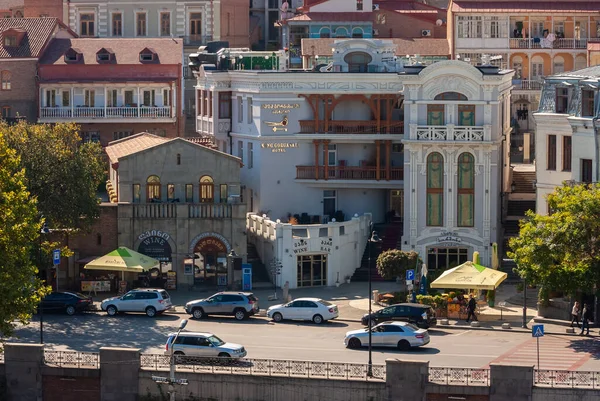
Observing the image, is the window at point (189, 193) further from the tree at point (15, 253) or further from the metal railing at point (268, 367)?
the metal railing at point (268, 367)

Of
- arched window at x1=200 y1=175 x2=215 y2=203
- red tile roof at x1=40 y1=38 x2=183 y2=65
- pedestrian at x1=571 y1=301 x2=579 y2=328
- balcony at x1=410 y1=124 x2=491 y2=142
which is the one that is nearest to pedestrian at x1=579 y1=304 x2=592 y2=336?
pedestrian at x1=571 y1=301 x2=579 y2=328

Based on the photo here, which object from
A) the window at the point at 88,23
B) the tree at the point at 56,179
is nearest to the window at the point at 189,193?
the tree at the point at 56,179

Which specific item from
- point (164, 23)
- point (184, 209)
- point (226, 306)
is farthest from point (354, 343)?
point (164, 23)

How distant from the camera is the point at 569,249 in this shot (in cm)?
9269

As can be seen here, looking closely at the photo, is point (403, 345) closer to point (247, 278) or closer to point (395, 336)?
point (395, 336)

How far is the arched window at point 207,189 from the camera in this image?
355ft

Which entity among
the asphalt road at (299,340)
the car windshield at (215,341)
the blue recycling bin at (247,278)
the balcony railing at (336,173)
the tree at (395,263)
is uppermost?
the balcony railing at (336,173)

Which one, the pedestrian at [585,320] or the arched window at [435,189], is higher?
the arched window at [435,189]

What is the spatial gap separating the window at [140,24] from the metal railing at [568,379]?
231 ft

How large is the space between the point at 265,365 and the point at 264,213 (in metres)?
29.8

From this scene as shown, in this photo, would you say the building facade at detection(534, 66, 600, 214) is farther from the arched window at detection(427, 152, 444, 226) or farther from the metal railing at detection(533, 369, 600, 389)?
the metal railing at detection(533, 369, 600, 389)

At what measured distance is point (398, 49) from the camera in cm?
13050

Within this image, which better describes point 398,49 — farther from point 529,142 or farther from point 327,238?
point 327,238

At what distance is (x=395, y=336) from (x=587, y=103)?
1912 centimetres
